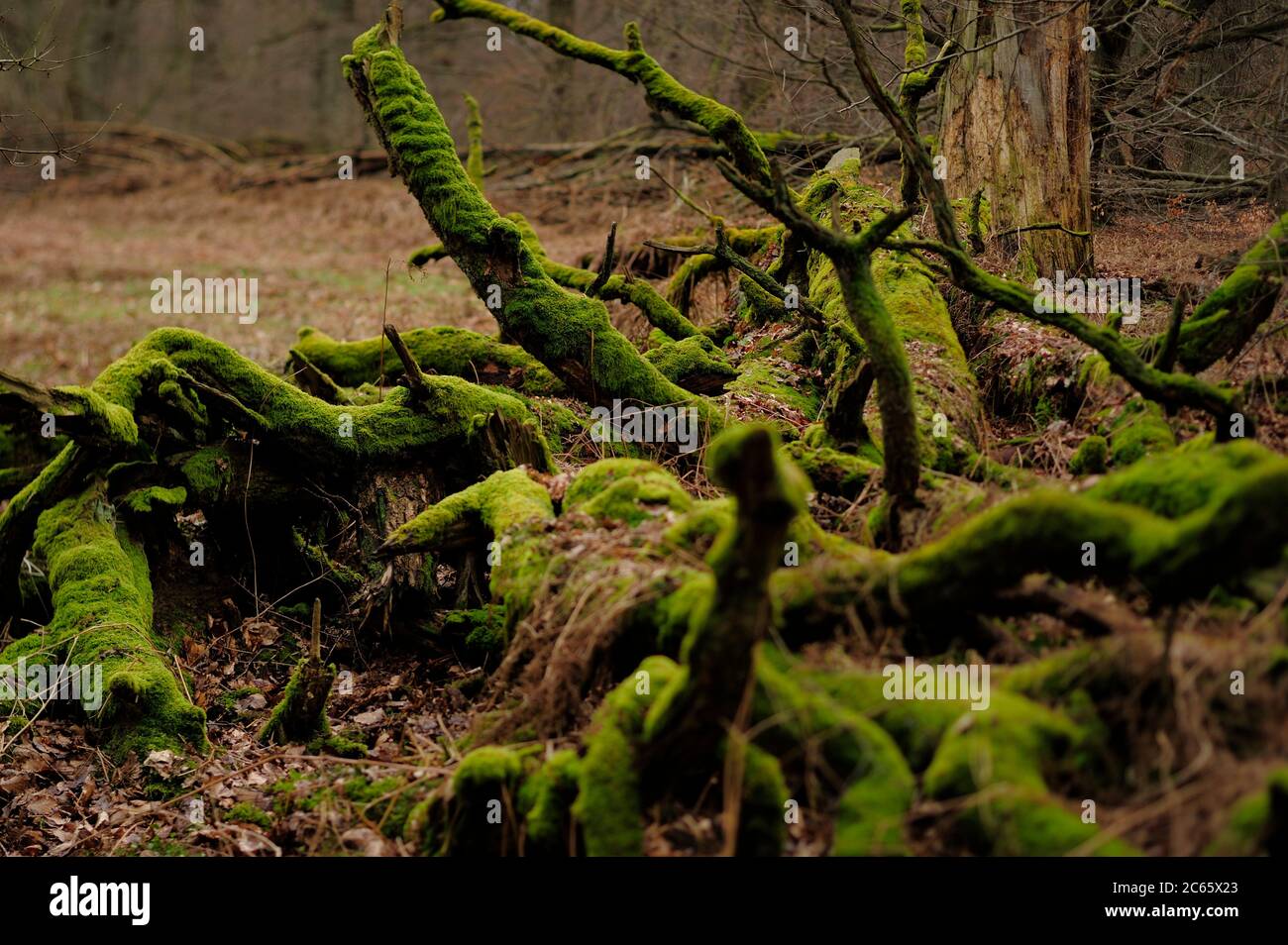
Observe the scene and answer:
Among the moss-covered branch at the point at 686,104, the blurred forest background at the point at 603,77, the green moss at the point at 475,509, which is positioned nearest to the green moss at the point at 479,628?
the green moss at the point at 475,509

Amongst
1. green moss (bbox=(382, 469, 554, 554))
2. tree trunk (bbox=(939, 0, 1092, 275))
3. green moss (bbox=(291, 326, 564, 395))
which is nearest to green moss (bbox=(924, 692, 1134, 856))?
green moss (bbox=(382, 469, 554, 554))

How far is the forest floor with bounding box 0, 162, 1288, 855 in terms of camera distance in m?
5.22

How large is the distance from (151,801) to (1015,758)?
14.9ft

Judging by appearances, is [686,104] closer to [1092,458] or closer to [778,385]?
[778,385]

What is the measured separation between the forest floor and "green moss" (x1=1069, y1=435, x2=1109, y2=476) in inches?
32.5

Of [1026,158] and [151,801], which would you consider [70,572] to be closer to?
[151,801]

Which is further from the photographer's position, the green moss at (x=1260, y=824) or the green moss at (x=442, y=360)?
the green moss at (x=442, y=360)

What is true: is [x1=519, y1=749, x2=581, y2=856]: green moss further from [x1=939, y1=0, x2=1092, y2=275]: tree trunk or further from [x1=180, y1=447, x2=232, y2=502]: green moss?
[x1=939, y1=0, x2=1092, y2=275]: tree trunk

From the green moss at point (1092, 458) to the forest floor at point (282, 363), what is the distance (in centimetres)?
82

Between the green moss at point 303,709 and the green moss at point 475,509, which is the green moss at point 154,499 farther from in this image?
the green moss at point 475,509

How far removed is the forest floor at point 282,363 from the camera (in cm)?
522

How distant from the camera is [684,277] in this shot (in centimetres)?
1116

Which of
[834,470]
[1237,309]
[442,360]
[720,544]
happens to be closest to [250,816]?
[720,544]
